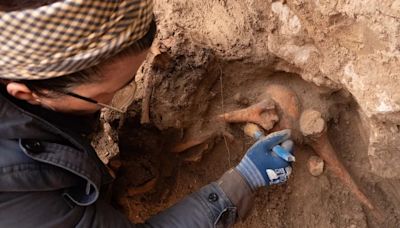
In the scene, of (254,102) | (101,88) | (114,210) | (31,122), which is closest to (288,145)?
(254,102)

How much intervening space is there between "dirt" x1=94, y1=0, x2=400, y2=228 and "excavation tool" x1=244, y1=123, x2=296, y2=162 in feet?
0.20

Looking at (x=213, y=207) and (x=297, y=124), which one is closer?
(x=213, y=207)

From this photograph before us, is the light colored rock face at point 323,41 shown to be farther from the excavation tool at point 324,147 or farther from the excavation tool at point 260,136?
the excavation tool at point 260,136

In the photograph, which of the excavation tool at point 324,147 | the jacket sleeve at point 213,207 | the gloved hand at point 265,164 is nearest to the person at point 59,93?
the jacket sleeve at point 213,207

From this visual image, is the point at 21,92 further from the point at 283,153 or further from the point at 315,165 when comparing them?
the point at 315,165

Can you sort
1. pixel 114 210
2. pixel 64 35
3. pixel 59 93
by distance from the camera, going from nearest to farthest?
pixel 64 35
pixel 59 93
pixel 114 210

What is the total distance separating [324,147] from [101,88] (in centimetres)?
88

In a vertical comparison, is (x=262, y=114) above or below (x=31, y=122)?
below

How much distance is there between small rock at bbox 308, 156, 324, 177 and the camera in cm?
169

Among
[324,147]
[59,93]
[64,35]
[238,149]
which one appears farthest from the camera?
[238,149]

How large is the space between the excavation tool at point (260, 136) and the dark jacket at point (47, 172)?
1.66 ft

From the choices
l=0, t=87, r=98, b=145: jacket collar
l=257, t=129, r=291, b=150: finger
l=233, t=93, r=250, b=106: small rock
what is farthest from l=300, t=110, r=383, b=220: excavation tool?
l=0, t=87, r=98, b=145: jacket collar

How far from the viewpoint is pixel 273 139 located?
1493 millimetres

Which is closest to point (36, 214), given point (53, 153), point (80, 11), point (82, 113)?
point (53, 153)
